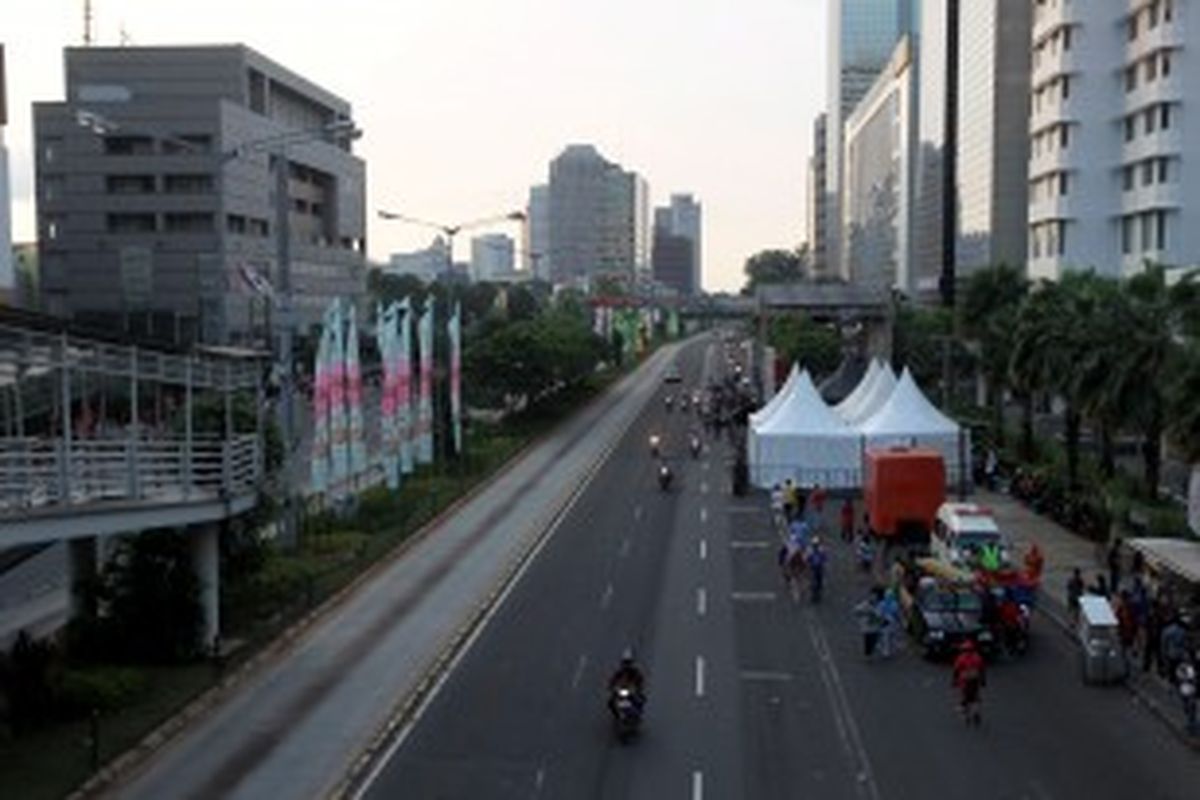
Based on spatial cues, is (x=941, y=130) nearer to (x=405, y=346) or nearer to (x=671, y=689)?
(x=405, y=346)

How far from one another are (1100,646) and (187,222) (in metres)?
98.1

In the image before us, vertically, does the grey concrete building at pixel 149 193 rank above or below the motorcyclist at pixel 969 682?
above

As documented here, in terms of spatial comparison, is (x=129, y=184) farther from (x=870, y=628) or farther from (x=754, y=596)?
(x=870, y=628)

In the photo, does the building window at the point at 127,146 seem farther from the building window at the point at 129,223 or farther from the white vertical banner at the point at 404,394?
the white vertical banner at the point at 404,394

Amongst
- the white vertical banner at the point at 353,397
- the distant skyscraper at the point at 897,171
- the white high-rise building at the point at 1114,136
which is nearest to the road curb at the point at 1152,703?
the white vertical banner at the point at 353,397

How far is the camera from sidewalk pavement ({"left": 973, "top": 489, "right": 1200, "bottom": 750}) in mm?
29061

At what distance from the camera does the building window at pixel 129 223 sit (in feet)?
391

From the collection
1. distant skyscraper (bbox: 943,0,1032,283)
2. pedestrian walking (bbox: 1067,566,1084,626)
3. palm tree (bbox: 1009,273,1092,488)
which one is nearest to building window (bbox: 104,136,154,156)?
distant skyscraper (bbox: 943,0,1032,283)

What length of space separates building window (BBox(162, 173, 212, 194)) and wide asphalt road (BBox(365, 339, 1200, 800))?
8175 centimetres

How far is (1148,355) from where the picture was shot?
4672cm

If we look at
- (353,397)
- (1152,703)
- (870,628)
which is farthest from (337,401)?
(1152,703)

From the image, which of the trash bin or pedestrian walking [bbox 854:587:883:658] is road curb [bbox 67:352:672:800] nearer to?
pedestrian walking [bbox 854:587:883:658]

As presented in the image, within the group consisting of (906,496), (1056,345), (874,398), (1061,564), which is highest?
(1056,345)

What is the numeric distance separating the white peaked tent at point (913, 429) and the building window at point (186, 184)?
68630mm
